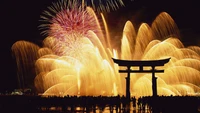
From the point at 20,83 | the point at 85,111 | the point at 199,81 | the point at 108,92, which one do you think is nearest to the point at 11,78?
the point at 20,83

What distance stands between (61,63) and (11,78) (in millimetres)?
12961

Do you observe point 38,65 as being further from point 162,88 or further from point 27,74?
point 162,88

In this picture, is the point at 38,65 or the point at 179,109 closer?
the point at 179,109

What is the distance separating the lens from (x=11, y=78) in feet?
144

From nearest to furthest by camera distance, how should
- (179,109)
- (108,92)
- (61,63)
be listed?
(179,109)
(61,63)
(108,92)

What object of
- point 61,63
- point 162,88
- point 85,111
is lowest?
point 85,111

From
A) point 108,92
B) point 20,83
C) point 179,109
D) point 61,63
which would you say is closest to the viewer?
point 179,109

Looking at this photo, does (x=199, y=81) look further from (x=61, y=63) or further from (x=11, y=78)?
(x=11, y=78)

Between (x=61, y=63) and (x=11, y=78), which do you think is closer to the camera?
(x=61, y=63)

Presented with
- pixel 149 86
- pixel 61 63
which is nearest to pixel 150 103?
pixel 149 86

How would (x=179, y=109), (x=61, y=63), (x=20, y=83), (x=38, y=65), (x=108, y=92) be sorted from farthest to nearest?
(x=20, y=83)
(x=38, y=65)
(x=108, y=92)
(x=61, y=63)
(x=179, y=109)

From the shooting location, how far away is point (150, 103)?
21938 mm

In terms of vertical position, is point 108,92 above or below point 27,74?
below

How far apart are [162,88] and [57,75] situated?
14.0 meters
